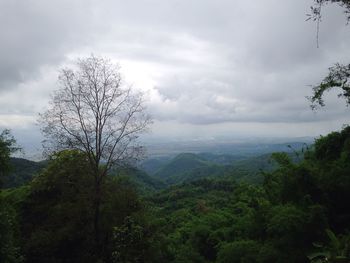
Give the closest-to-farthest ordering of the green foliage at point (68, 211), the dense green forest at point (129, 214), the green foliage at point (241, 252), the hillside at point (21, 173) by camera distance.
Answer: the dense green forest at point (129, 214)
the green foliage at point (68, 211)
the green foliage at point (241, 252)
the hillside at point (21, 173)

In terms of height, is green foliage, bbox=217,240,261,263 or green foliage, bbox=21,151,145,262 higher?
green foliage, bbox=21,151,145,262

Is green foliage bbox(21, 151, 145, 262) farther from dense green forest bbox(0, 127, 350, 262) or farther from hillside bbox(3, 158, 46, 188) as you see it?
hillside bbox(3, 158, 46, 188)

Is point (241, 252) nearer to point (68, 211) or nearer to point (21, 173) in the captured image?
point (68, 211)

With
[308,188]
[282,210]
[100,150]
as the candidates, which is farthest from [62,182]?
[308,188]

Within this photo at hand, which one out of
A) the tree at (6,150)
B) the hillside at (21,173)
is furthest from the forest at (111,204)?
the hillside at (21,173)

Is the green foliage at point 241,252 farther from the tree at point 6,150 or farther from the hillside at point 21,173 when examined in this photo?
the hillside at point 21,173

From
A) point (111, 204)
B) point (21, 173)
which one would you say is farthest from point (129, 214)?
point (21, 173)

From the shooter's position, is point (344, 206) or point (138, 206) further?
point (138, 206)

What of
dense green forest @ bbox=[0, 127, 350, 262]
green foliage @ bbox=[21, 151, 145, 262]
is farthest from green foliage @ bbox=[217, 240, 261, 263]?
green foliage @ bbox=[21, 151, 145, 262]

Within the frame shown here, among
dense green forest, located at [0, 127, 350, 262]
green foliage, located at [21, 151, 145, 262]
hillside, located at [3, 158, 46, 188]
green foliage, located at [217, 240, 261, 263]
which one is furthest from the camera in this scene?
hillside, located at [3, 158, 46, 188]

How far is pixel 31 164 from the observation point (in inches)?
3199

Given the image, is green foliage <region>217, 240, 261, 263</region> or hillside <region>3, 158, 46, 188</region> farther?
hillside <region>3, 158, 46, 188</region>

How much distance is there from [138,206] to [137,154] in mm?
3465

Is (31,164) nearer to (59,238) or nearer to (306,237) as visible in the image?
(59,238)
